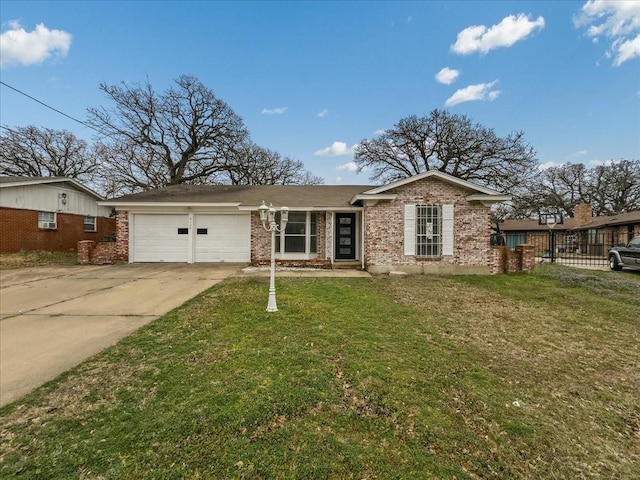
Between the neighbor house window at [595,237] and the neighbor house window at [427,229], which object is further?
the neighbor house window at [595,237]

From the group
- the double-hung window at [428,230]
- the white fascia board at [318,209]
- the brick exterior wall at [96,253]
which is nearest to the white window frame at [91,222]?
the brick exterior wall at [96,253]

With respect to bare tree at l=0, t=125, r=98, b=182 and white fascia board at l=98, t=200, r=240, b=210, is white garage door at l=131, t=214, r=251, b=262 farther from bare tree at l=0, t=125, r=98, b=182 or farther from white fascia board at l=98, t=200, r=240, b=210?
bare tree at l=0, t=125, r=98, b=182

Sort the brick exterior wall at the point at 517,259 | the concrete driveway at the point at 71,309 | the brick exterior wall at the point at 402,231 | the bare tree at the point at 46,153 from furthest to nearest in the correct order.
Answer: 1. the bare tree at the point at 46,153
2. the brick exterior wall at the point at 517,259
3. the brick exterior wall at the point at 402,231
4. the concrete driveway at the point at 71,309

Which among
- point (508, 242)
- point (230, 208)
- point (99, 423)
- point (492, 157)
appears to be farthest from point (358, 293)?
point (508, 242)

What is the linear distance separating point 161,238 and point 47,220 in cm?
758

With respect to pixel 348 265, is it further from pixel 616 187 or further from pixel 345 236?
pixel 616 187

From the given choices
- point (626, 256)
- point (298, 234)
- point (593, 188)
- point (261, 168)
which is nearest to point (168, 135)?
point (261, 168)

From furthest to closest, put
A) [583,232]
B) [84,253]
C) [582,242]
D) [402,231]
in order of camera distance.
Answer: [583,232], [582,242], [84,253], [402,231]

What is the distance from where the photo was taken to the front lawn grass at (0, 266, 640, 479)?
2.11 metres

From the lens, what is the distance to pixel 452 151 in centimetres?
2205

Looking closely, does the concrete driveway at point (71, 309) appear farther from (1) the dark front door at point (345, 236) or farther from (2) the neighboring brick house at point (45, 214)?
(2) the neighboring brick house at point (45, 214)

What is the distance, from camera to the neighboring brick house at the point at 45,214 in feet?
44.9

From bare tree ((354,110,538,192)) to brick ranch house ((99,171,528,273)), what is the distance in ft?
39.3

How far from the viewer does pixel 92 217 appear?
1788 cm
